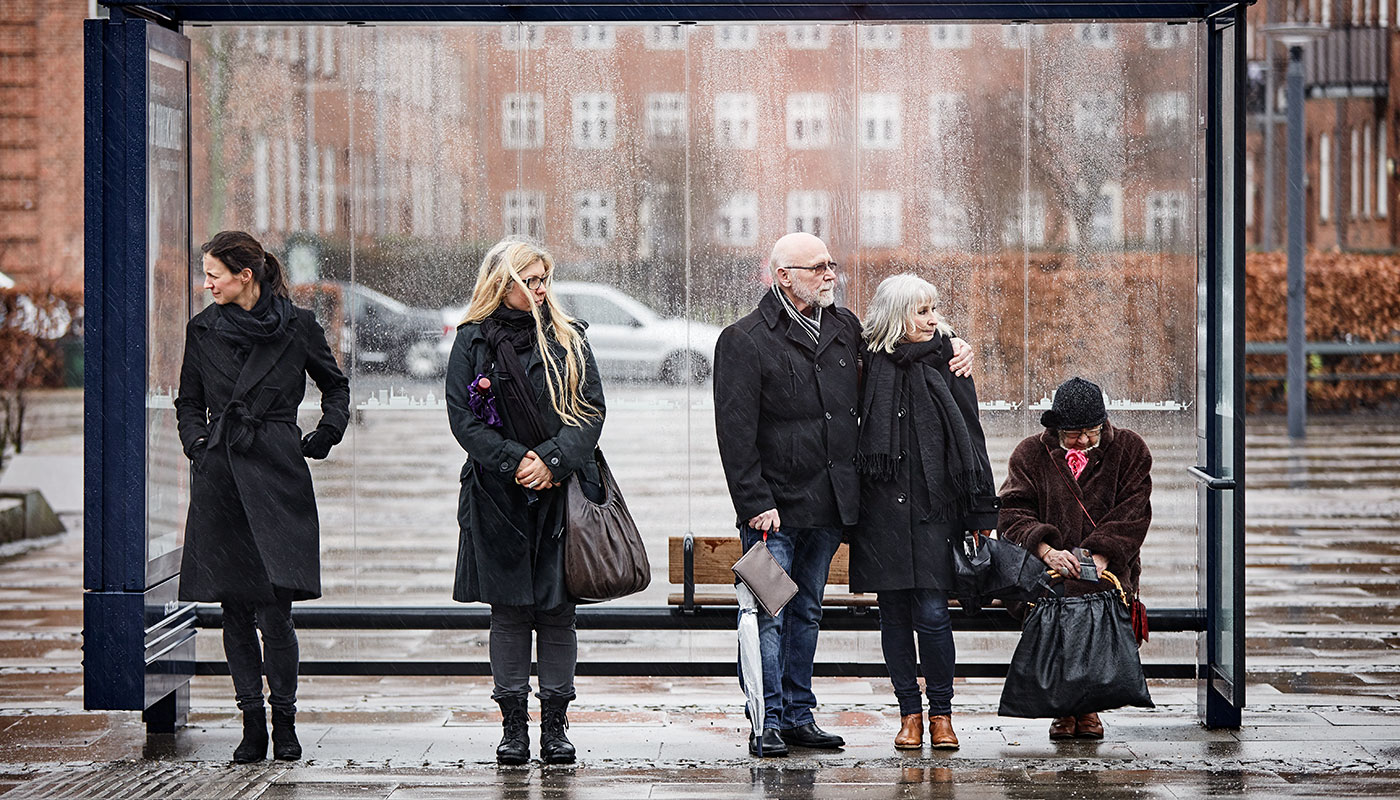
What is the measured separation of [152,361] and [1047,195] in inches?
149

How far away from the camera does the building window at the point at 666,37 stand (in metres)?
7.52

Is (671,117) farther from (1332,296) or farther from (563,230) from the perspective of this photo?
(1332,296)

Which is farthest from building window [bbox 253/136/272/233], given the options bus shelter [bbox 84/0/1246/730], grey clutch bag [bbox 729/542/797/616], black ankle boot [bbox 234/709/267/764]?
grey clutch bag [bbox 729/542/797/616]

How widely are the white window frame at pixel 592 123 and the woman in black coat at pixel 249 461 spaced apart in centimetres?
182

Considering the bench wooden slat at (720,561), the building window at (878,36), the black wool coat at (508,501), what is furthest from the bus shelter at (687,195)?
the black wool coat at (508,501)

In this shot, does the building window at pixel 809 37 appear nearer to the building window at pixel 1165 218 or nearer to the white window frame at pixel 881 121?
the white window frame at pixel 881 121

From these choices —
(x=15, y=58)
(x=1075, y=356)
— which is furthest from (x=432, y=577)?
(x=15, y=58)

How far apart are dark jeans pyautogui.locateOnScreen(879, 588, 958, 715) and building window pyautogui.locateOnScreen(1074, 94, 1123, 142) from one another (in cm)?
233

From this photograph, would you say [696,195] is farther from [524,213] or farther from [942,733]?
[942,733]

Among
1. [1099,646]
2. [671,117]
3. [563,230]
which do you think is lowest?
[1099,646]

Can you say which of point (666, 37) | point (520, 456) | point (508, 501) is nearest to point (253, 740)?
point (508, 501)

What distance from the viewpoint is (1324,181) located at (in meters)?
43.3

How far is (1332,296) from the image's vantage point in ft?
89.2

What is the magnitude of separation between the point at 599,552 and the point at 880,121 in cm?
262
